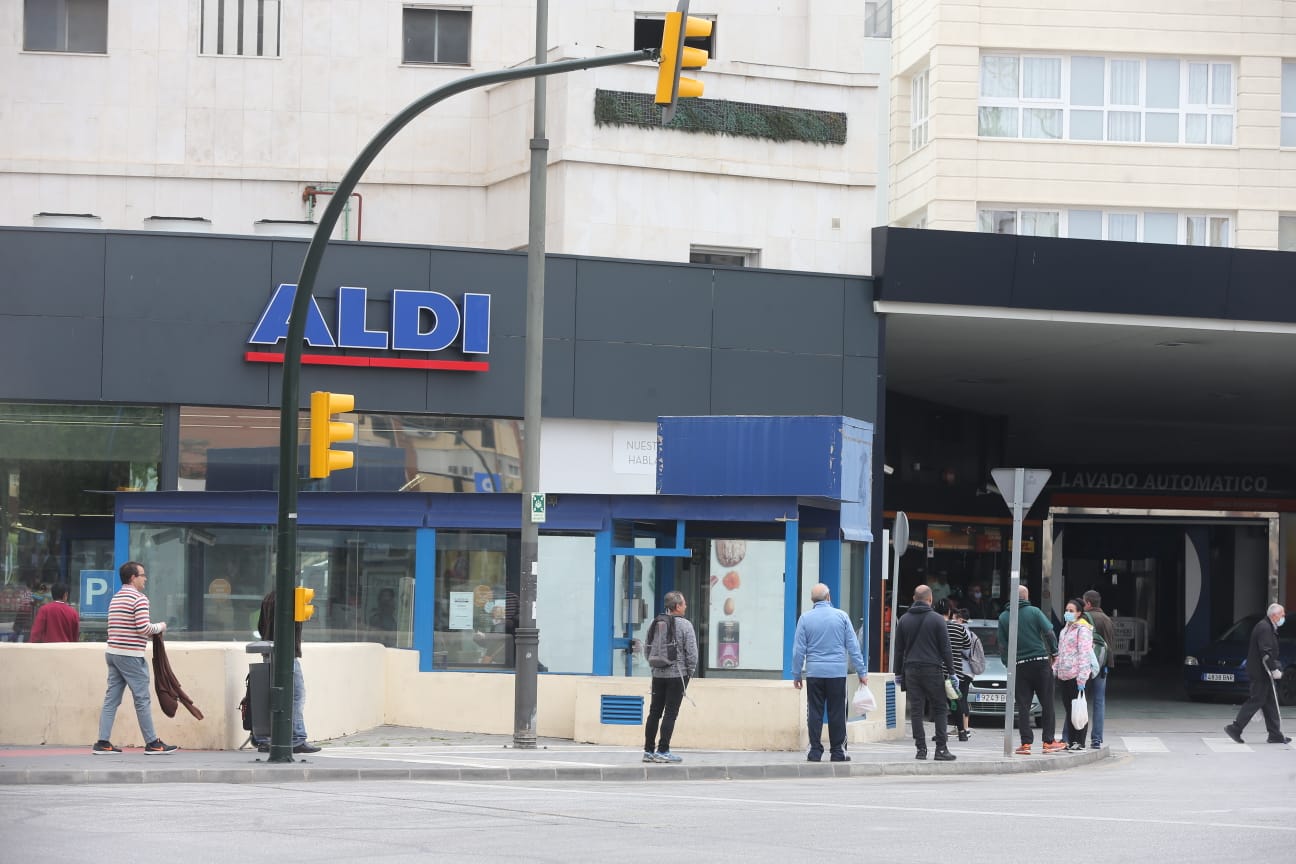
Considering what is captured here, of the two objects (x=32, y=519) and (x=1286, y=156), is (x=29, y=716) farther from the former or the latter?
(x=1286, y=156)

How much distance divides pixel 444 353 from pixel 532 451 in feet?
20.1

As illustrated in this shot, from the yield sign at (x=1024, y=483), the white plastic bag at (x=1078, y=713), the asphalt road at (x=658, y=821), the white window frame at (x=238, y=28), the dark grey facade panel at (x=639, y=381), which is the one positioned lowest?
the asphalt road at (x=658, y=821)

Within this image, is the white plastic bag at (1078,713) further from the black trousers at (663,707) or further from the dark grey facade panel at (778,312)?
the dark grey facade panel at (778,312)

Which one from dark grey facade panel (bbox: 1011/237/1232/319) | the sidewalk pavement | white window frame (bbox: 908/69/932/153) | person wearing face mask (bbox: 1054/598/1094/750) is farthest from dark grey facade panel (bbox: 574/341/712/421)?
white window frame (bbox: 908/69/932/153)

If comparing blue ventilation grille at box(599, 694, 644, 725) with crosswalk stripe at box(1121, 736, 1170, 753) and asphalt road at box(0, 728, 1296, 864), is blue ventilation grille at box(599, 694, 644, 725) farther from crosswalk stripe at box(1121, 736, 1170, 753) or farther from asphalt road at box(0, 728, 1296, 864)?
crosswalk stripe at box(1121, 736, 1170, 753)

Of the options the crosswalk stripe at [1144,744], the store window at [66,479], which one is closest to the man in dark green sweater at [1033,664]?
the crosswalk stripe at [1144,744]

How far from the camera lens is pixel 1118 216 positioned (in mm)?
37375

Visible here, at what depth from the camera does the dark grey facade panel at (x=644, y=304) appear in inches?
986

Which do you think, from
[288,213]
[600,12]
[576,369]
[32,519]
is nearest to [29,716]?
[32,519]

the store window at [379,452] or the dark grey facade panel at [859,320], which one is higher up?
the dark grey facade panel at [859,320]

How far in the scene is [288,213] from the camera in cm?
2734

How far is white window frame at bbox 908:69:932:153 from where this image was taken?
128 ft

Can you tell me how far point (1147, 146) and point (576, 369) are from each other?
1731 cm

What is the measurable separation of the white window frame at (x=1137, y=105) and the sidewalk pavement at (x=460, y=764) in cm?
2043
